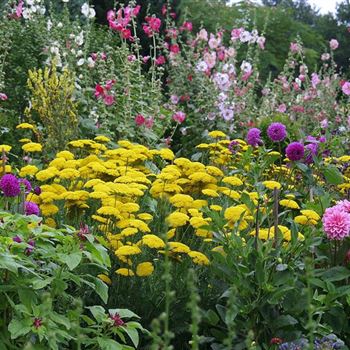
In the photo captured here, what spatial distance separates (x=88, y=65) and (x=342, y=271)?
403 cm

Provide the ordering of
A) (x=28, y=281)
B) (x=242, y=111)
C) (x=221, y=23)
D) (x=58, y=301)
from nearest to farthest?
(x=28, y=281) < (x=58, y=301) < (x=242, y=111) < (x=221, y=23)

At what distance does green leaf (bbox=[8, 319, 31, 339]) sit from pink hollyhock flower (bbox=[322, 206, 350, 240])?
1216mm

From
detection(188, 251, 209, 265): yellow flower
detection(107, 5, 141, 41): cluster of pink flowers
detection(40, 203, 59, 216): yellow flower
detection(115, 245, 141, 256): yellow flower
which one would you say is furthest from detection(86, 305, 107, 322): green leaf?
detection(107, 5, 141, 41): cluster of pink flowers

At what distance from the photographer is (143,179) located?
11.9ft

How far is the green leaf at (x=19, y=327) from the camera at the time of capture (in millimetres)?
2260

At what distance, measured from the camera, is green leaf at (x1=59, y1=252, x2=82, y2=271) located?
2.39 meters

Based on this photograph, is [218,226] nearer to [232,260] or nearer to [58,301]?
[232,260]

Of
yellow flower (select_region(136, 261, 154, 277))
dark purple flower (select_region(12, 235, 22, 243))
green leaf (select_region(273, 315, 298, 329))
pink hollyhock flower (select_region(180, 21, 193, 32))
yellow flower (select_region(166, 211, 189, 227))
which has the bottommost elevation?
yellow flower (select_region(136, 261, 154, 277))

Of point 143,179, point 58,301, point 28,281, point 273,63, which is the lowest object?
point 58,301

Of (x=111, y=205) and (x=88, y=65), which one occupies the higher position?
(x=88, y=65)

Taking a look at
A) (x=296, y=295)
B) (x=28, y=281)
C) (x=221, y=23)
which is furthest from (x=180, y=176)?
(x=221, y=23)

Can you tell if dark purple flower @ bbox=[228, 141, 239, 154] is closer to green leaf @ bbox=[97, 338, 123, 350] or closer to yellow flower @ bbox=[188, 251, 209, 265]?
yellow flower @ bbox=[188, 251, 209, 265]

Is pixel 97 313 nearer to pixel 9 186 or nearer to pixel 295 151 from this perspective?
pixel 9 186

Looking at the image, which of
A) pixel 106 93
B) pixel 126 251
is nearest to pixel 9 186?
pixel 126 251
